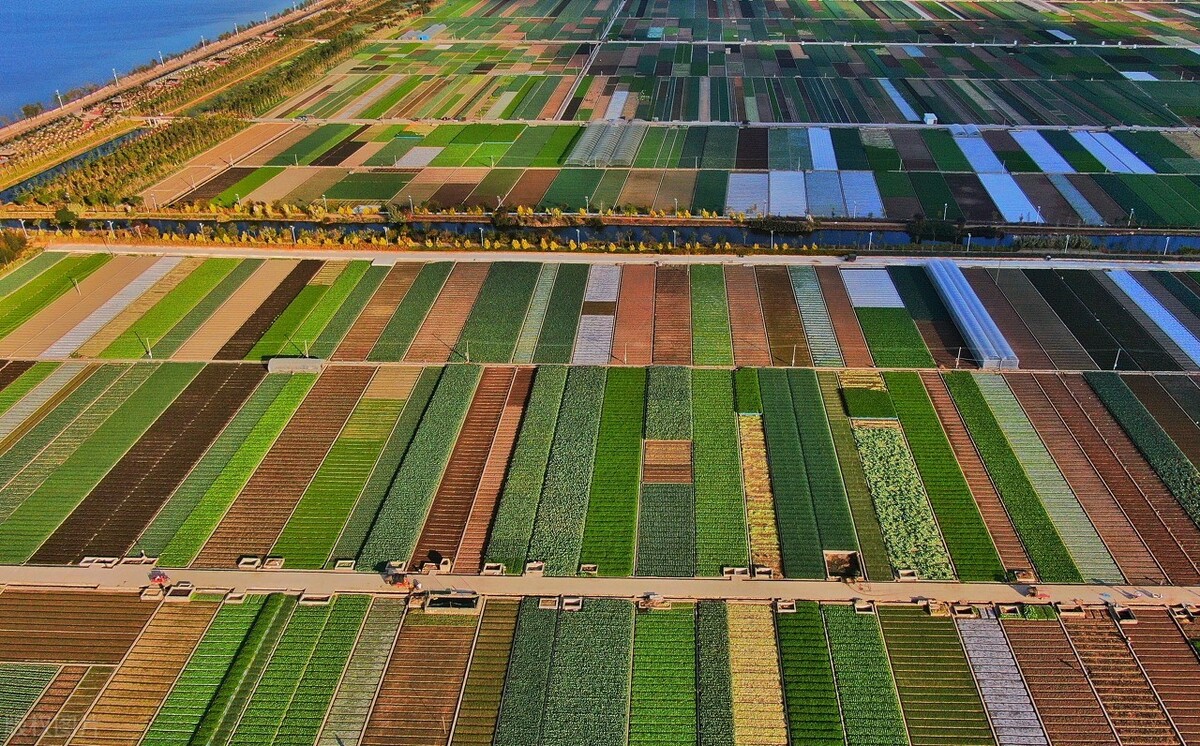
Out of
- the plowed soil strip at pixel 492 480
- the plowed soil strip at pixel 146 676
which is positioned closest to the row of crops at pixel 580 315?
the plowed soil strip at pixel 492 480

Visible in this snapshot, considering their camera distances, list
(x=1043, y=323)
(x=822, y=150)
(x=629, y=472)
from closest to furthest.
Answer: (x=629, y=472), (x=1043, y=323), (x=822, y=150)

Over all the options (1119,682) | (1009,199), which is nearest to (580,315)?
(1119,682)

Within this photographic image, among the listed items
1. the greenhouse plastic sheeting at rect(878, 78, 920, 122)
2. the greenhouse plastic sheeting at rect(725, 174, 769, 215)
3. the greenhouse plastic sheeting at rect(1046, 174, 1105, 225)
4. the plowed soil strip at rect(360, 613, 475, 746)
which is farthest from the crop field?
the greenhouse plastic sheeting at rect(878, 78, 920, 122)

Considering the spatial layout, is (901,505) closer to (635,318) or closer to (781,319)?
(781,319)

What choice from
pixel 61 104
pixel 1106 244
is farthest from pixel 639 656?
pixel 61 104

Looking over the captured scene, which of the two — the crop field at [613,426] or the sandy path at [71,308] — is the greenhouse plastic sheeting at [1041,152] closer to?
the crop field at [613,426]

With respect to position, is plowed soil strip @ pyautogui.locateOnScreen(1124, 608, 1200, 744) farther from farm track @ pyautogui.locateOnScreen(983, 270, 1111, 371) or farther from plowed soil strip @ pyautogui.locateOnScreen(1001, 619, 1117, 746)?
farm track @ pyautogui.locateOnScreen(983, 270, 1111, 371)

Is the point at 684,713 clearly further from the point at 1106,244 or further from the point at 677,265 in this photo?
the point at 1106,244
